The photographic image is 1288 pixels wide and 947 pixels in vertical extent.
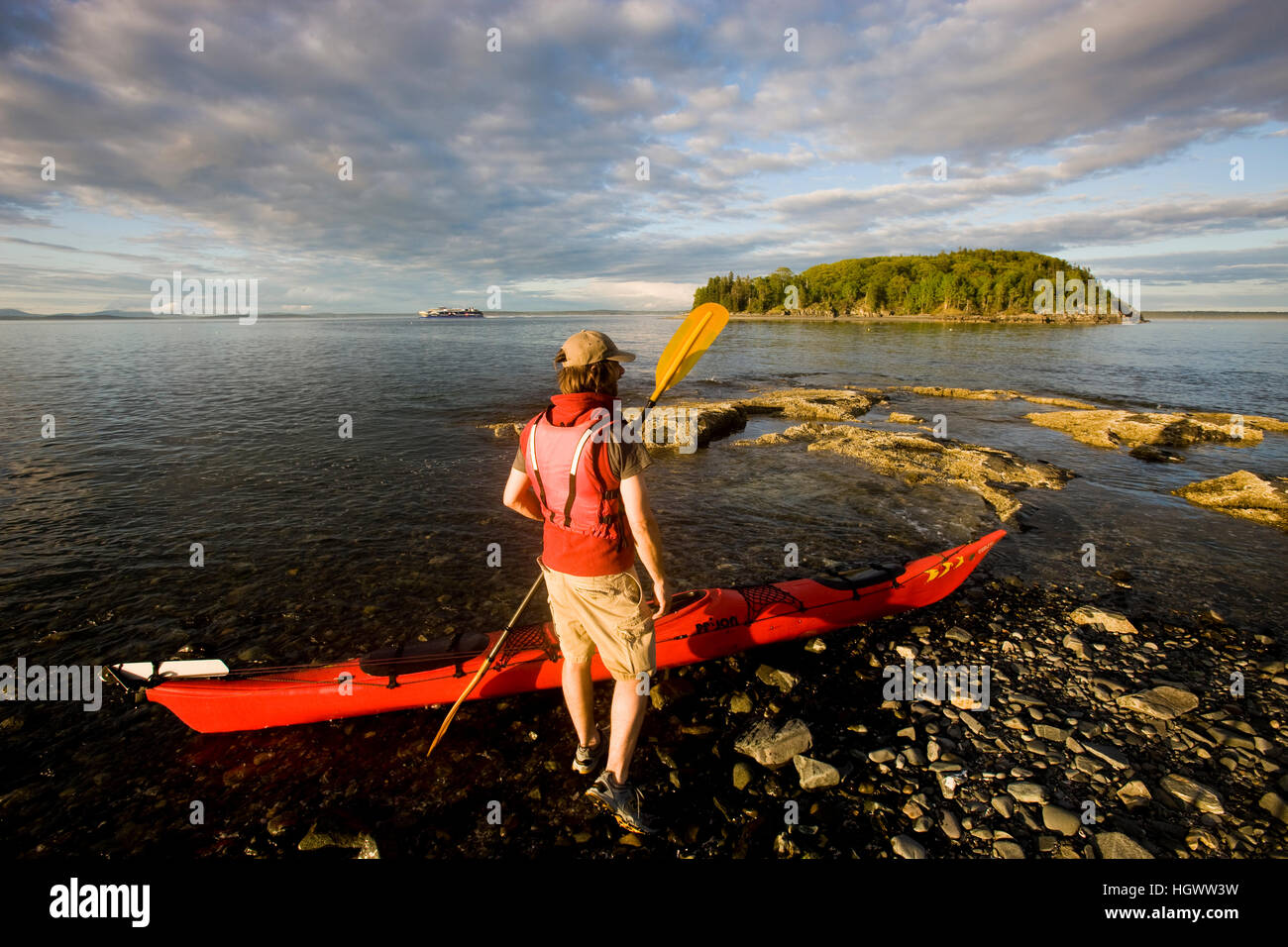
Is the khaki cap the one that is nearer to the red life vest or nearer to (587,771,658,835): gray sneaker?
the red life vest

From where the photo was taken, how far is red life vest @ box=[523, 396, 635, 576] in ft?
11.5

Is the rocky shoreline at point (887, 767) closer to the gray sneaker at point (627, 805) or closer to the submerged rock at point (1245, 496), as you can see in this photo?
the gray sneaker at point (627, 805)

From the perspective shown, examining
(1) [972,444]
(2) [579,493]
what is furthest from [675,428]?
(2) [579,493]

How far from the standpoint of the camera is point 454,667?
5336 millimetres

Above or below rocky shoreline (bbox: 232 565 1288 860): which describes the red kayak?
above

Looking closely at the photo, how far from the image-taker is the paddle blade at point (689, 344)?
4887 millimetres

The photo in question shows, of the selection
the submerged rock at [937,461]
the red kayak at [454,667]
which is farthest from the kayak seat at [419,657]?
the submerged rock at [937,461]

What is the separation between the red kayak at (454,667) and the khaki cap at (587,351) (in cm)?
316

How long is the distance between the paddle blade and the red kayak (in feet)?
8.52
